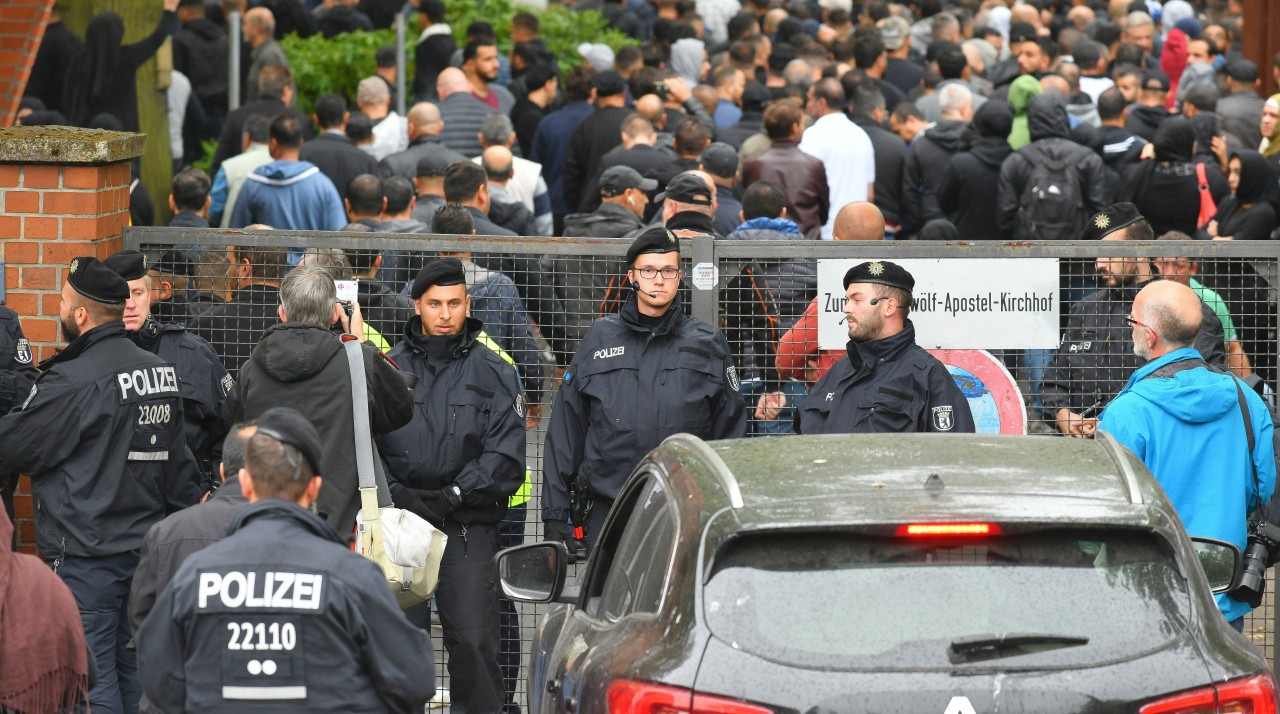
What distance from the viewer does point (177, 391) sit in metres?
6.73

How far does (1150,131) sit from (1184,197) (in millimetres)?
2673

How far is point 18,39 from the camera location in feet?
38.1

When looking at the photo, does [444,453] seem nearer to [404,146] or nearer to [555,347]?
[555,347]

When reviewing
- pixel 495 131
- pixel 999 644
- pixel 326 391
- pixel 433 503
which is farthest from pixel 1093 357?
pixel 495 131

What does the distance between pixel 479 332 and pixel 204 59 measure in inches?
421

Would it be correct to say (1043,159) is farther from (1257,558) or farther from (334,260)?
(334,260)

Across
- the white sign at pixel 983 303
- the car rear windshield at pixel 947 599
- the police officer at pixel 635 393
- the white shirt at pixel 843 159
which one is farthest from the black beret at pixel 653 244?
the white shirt at pixel 843 159

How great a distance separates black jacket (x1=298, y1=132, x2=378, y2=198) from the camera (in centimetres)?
1205

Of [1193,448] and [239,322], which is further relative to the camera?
[239,322]

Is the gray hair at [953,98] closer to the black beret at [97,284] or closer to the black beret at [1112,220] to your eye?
the black beret at [1112,220]

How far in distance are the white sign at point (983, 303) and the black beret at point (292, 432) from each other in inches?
136

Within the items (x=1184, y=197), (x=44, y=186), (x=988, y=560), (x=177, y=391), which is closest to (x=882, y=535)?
(x=988, y=560)

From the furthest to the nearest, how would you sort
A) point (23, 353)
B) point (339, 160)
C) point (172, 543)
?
point (339, 160)
point (23, 353)
point (172, 543)

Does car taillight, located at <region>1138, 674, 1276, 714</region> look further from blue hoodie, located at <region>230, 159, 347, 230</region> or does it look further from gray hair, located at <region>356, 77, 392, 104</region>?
gray hair, located at <region>356, 77, 392, 104</region>
